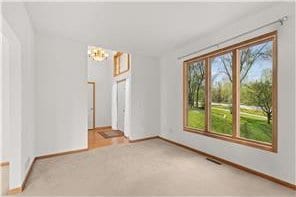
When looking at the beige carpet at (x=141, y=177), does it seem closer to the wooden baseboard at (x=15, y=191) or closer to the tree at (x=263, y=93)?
the wooden baseboard at (x=15, y=191)

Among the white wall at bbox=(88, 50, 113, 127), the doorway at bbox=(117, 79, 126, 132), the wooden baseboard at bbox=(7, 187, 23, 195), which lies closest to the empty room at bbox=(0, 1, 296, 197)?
the wooden baseboard at bbox=(7, 187, 23, 195)

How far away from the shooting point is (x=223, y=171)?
2904mm

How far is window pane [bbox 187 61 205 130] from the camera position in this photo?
159 inches

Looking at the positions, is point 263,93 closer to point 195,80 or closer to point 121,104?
point 195,80

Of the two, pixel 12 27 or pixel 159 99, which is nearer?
pixel 12 27

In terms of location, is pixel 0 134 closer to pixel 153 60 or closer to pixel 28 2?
pixel 28 2

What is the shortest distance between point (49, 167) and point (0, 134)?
3.62ft

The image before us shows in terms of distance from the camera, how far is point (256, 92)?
295 cm

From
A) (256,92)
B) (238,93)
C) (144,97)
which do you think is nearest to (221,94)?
(238,93)

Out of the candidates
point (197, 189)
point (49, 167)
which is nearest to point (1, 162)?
point (49, 167)

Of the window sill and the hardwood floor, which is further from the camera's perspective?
the hardwood floor

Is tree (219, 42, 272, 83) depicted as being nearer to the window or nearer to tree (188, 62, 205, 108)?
the window

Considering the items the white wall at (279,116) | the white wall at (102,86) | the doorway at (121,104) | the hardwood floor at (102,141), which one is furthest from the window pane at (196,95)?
the white wall at (102,86)

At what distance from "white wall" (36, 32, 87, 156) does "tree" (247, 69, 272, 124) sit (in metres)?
3.59
